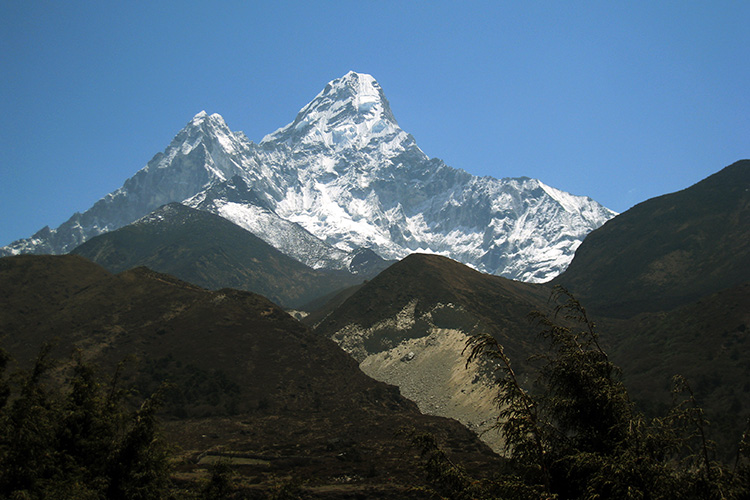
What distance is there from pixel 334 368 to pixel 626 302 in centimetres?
8503

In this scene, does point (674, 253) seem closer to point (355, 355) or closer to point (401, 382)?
point (355, 355)

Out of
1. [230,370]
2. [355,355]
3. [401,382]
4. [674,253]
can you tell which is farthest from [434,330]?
[674,253]

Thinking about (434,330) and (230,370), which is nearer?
(230,370)

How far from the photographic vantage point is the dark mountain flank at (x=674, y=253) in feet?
456

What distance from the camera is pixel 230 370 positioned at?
3457 inches

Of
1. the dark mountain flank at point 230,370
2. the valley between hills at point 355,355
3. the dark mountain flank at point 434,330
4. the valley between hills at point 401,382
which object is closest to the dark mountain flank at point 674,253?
the valley between hills at point 401,382

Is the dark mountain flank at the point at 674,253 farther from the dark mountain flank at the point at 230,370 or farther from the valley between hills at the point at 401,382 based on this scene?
the dark mountain flank at the point at 230,370

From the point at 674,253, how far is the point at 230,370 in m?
118

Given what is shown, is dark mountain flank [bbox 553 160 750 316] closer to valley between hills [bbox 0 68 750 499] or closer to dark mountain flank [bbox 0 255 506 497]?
valley between hills [bbox 0 68 750 499]

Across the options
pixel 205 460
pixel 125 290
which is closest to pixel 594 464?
pixel 205 460

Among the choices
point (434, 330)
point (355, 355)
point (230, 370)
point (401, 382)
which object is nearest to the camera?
point (230, 370)

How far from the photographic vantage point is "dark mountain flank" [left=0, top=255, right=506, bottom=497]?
192 feet

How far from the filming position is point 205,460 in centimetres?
5600

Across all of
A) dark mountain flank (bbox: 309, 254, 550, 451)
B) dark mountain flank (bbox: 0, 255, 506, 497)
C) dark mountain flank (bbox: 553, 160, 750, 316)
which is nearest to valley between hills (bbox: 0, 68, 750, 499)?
dark mountain flank (bbox: 0, 255, 506, 497)
